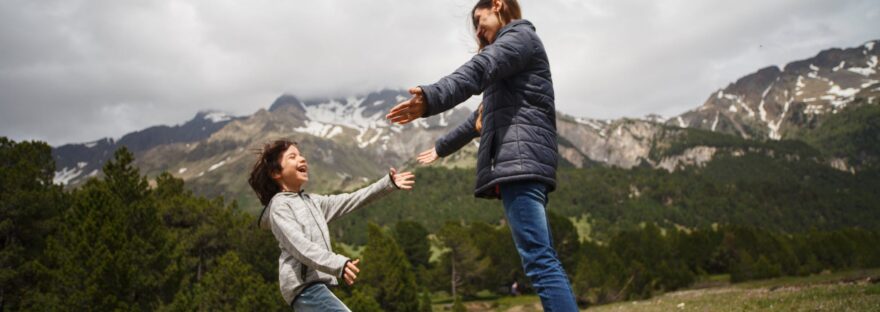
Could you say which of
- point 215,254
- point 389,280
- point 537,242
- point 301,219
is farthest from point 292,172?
point 215,254

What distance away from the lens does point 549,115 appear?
470cm

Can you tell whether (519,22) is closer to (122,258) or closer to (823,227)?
(122,258)

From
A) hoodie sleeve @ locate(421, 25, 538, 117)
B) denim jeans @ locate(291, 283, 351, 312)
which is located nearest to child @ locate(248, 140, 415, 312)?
denim jeans @ locate(291, 283, 351, 312)

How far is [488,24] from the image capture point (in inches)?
205

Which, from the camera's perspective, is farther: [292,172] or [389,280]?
[389,280]

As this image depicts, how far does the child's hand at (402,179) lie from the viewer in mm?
5598

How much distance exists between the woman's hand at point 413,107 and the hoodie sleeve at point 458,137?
165 cm

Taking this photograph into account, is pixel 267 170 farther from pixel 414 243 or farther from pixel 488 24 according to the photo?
pixel 414 243

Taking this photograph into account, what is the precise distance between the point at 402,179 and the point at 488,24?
6.04 ft

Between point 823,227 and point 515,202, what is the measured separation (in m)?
231

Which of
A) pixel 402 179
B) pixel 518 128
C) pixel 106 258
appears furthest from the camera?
pixel 106 258

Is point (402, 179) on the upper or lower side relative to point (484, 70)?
lower

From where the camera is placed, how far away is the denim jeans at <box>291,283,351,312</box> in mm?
4793

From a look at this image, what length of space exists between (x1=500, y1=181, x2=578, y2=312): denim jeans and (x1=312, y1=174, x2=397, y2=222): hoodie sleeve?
1.55m
